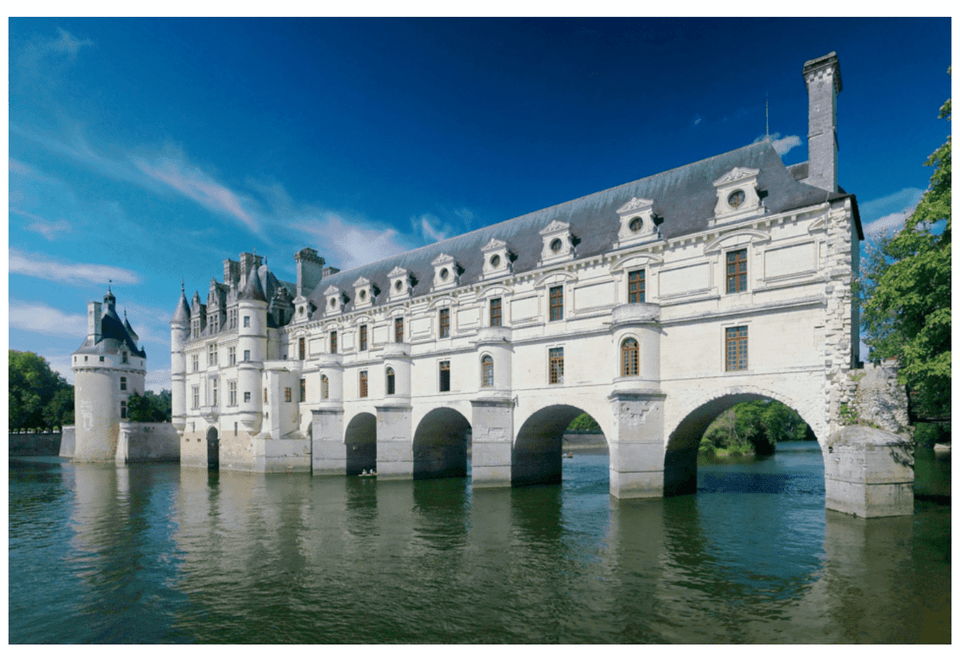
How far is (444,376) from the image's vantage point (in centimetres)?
3572

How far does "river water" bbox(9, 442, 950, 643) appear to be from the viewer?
38.3 feet

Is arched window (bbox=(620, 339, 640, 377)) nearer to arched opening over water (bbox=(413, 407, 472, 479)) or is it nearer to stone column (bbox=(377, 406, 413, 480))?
arched opening over water (bbox=(413, 407, 472, 479))

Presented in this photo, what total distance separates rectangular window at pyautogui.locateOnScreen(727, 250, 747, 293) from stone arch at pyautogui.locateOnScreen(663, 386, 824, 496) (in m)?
4.23

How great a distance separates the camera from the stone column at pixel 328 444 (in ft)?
136

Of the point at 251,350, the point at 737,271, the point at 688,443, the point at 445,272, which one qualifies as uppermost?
the point at 445,272

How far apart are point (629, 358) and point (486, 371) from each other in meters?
8.85

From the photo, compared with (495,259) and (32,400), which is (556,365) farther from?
(32,400)

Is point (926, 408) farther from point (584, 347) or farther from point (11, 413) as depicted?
point (11, 413)

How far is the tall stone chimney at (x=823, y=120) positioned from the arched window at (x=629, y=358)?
390 inches

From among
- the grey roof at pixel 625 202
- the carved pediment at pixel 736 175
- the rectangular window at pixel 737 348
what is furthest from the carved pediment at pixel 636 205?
the rectangular window at pixel 737 348

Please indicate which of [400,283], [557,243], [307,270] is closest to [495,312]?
[557,243]

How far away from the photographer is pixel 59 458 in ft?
228

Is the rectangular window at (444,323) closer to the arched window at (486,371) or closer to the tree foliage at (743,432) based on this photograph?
the arched window at (486,371)

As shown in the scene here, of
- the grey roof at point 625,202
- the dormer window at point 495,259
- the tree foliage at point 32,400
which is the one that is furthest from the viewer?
the tree foliage at point 32,400
